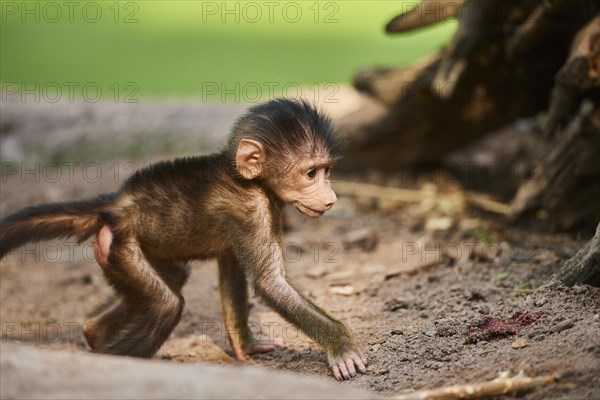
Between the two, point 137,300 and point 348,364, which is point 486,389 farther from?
point 137,300

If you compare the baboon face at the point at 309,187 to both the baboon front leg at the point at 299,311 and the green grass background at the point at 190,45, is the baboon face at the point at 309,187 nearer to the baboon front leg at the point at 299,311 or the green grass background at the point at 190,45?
the baboon front leg at the point at 299,311

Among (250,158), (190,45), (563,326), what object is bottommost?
(563,326)

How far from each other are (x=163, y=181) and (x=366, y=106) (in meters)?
3.72

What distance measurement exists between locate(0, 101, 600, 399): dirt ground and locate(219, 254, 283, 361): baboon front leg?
12 cm

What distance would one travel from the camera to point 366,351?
191 inches

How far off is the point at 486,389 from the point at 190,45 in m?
10.5

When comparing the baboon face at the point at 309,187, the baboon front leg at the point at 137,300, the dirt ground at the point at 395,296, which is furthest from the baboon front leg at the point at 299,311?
the baboon front leg at the point at 137,300

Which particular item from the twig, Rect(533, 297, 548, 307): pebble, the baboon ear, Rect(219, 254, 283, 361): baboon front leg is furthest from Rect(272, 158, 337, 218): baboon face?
the twig

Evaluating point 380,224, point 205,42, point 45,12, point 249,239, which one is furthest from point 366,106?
point 45,12

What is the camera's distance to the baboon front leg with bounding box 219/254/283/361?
5.46m

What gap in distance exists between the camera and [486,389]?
11.9 ft

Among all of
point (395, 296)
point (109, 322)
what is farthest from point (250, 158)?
point (395, 296)

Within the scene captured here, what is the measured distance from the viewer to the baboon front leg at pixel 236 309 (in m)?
5.46

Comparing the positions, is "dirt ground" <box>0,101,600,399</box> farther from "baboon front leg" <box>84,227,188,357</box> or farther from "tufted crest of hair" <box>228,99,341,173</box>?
"tufted crest of hair" <box>228,99,341,173</box>
